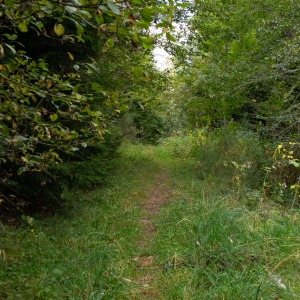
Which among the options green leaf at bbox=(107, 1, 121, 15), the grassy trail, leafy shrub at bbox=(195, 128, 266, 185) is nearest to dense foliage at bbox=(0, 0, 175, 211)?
green leaf at bbox=(107, 1, 121, 15)

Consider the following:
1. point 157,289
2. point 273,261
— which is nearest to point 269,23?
point 273,261

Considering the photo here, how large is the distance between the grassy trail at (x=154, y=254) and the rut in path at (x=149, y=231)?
15mm

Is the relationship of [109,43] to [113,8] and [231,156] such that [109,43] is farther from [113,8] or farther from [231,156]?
[231,156]

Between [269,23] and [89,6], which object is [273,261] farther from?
[269,23]

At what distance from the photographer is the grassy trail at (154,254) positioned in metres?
3.35

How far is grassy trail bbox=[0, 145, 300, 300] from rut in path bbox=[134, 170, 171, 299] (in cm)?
1

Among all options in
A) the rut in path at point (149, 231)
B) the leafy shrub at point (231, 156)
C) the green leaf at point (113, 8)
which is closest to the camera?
the green leaf at point (113, 8)

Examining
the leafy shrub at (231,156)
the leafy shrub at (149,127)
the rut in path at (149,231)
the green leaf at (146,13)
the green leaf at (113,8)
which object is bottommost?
the rut in path at (149,231)

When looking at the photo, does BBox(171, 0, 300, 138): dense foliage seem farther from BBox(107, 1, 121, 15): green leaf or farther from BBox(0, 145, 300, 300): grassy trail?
BBox(107, 1, 121, 15): green leaf

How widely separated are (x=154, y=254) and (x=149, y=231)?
947mm

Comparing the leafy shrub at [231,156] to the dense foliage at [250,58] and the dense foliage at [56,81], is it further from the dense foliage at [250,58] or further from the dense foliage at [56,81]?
the dense foliage at [56,81]

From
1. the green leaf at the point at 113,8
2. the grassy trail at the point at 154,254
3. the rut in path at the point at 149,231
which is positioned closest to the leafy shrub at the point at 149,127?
the rut in path at the point at 149,231

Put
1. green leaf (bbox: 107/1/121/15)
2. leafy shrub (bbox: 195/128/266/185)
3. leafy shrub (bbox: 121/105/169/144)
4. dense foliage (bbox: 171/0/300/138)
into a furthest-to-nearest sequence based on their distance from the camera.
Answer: leafy shrub (bbox: 121/105/169/144)
leafy shrub (bbox: 195/128/266/185)
dense foliage (bbox: 171/0/300/138)
green leaf (bbox: 107/1/121/15)

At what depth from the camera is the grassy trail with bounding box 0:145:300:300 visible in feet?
11.0
